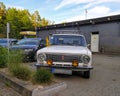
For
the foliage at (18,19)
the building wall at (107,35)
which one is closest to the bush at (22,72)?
the building wall at (107,35)

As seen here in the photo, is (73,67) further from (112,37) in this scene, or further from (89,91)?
(112,37)

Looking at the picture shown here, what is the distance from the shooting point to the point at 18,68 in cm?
666

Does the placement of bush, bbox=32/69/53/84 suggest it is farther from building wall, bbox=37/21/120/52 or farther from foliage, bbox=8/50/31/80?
building wall, bbox=37/21/120/52

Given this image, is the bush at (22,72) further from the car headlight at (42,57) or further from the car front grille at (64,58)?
the car front grille at (64,58)

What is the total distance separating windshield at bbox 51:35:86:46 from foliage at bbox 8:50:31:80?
204cm

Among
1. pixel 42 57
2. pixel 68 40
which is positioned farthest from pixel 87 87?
pixel 68 40

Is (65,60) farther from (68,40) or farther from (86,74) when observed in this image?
(68,40)

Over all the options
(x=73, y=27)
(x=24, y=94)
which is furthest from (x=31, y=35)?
(x=24, y=94)

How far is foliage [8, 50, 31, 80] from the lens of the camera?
638 cm

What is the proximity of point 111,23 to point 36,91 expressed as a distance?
1727 centimetres

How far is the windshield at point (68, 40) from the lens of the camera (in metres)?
8.89

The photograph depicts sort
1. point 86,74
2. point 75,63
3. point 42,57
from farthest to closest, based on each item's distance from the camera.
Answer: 1. point 86,74
2. point 42,57
3. point 75,63

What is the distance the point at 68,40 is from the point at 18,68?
3.08 meters

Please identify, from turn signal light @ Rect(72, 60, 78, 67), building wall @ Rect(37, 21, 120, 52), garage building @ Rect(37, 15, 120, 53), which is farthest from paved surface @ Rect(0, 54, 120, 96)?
garage building @ Rect(37, 15, 120, 53)
